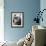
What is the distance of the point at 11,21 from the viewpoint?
5.94m

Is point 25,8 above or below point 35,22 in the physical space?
above

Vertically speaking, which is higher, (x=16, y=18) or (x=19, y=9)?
(x=19, y=9)

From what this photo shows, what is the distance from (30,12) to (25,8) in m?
0.27

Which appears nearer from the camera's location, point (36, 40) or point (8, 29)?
point (36, 40)

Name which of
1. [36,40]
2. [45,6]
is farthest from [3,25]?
[36,40]

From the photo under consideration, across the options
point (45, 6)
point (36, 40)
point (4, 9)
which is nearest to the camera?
point (36, 40)

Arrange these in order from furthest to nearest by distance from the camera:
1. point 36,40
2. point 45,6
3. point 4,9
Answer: point 4,9, point 45,6, point 36,40

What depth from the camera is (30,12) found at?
5969 mm

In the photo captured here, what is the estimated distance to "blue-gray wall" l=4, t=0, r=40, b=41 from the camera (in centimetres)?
590

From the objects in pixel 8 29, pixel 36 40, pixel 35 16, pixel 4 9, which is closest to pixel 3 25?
pixel 8 29

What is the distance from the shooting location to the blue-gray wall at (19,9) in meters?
5.90

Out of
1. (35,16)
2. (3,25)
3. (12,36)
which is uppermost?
(35,16)

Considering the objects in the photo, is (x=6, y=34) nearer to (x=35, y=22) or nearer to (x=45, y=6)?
(x=35, y=22)

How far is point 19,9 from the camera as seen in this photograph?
5934 mm
